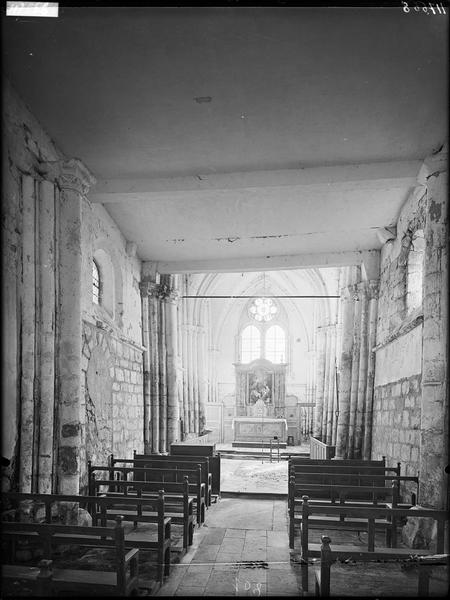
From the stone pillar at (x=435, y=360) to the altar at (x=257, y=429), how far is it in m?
13.7

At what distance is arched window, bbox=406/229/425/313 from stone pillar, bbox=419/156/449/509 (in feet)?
8.96

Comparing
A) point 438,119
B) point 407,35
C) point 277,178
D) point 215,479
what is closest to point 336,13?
point 407,35

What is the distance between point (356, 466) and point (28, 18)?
7.18 metres

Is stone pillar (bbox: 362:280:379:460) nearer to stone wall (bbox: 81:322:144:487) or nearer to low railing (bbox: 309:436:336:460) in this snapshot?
low railing (bbox: 309:436:336:460)

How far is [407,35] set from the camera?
4875 millimetres

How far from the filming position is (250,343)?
88.3ft

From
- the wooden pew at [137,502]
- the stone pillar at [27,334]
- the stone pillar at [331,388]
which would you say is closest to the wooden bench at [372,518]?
the wooden pew at [137,502]

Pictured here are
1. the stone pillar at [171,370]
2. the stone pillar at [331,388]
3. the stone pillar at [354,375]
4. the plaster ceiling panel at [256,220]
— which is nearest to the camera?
the plaster ceiling panel at [256,220]

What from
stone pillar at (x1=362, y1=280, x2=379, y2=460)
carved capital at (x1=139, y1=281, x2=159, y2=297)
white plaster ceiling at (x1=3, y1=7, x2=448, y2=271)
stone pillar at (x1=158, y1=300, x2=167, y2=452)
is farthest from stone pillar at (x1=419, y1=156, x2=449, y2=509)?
stone pillar at (x1=158, y1=300, x2=167, y2=452)

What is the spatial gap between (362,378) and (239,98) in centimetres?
778

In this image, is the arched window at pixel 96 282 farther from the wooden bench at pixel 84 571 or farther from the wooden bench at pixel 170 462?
the wooden bench at pixel 84 571

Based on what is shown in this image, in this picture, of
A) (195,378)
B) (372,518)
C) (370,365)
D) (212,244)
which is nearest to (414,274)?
(370,365)

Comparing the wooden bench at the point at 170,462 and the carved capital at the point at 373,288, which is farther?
the carved capital at the point at 373,288

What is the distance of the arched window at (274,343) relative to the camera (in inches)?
1048
